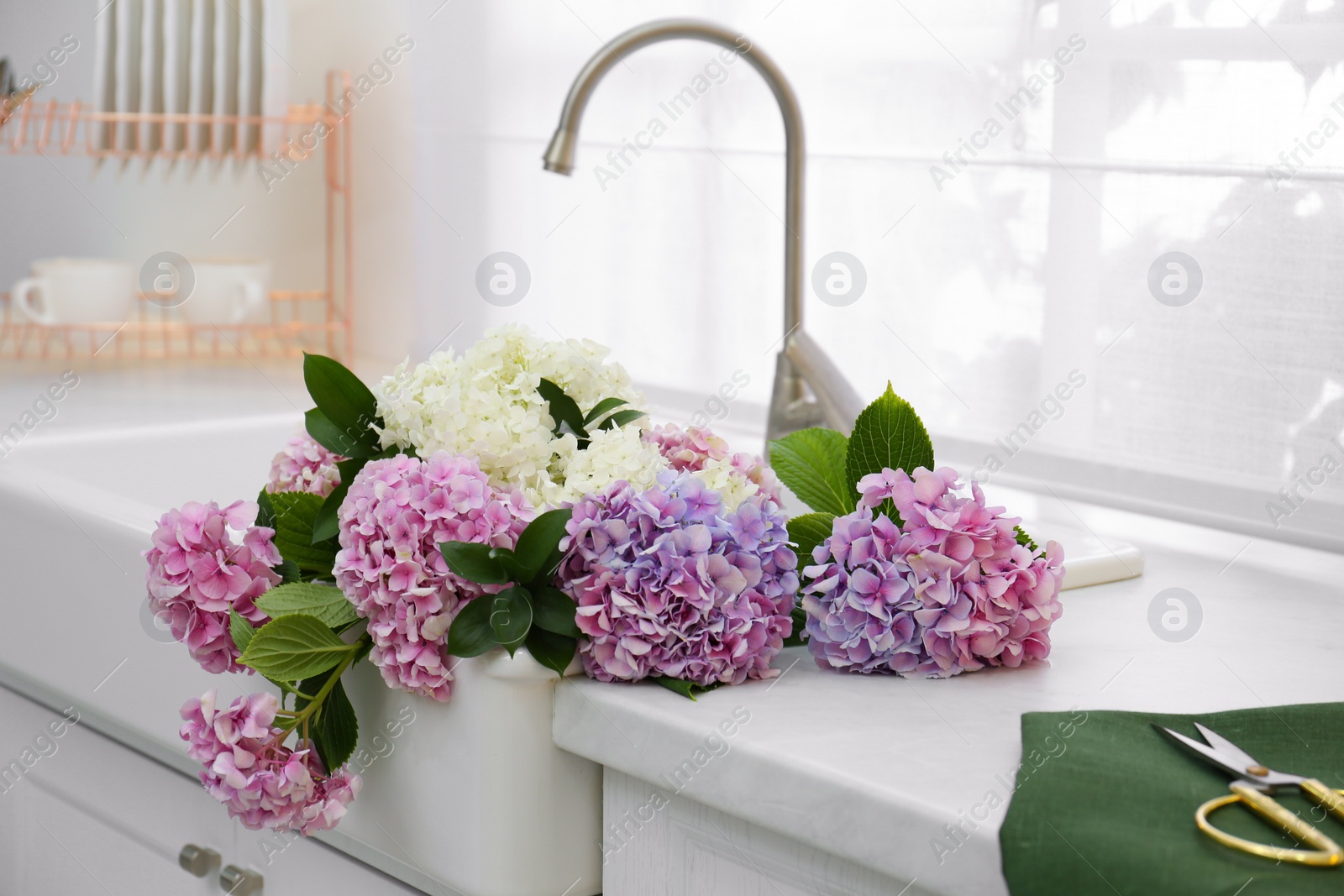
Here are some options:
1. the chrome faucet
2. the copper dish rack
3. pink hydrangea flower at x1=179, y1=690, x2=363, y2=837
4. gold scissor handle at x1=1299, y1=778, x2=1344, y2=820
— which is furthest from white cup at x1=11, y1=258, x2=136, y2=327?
gold scissor handle at x1=1299, y1=778, x2=1344, y2=820

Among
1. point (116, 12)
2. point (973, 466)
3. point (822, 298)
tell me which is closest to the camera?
point (973, 466)

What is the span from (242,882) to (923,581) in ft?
1.84

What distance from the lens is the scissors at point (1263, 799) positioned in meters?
0.46

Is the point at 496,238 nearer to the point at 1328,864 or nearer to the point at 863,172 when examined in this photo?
the point at 863,172

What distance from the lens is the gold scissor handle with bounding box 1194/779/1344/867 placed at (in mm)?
458

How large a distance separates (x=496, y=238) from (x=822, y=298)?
0.66m

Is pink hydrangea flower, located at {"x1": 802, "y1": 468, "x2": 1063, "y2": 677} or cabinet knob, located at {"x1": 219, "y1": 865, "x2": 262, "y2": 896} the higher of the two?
pink hydrangea flower, located at {"x1": 802, "y1": 468, "x2": 1063, "y2": 677}

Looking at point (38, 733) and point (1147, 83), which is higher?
point (1147, 83)

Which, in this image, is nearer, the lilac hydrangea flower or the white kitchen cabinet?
the lilac hydrangea flower

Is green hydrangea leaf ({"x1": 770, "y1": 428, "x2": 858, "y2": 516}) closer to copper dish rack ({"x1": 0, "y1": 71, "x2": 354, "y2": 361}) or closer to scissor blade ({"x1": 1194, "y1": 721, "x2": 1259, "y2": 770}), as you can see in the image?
scissor blade ({"x1": 1194, "y1": 721, "x2": 1259, "y2": 770})

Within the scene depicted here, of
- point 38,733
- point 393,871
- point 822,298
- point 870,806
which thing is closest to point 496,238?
point 822,298

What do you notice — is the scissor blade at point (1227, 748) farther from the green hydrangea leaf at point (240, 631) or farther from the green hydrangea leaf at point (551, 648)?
the green hydrangea leaf at point (240, 631)

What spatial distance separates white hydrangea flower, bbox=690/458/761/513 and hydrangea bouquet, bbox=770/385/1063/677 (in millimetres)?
48

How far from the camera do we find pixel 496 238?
196 cm
